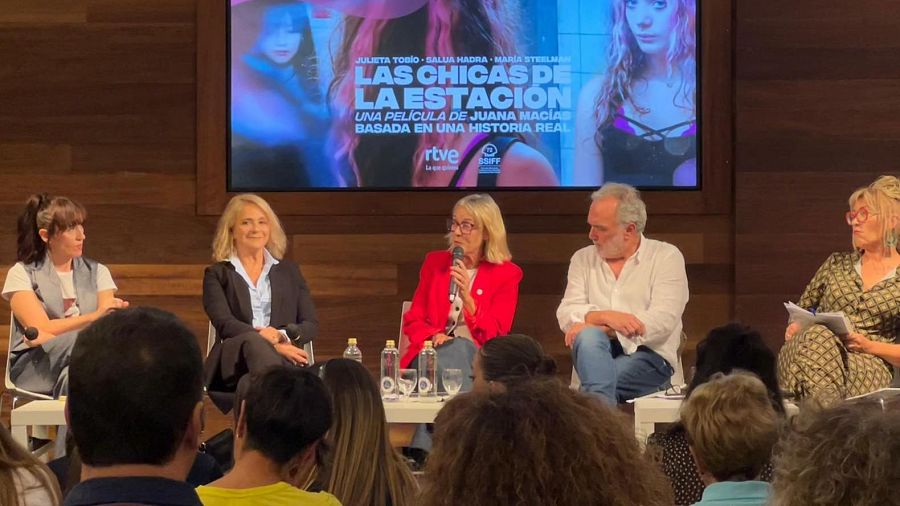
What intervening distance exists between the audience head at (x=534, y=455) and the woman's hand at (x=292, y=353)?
371cm

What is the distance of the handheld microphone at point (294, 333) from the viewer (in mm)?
5238

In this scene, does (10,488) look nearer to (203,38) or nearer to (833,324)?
(833,324)

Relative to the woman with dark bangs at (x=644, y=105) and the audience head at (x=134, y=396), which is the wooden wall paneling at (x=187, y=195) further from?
the audience head at (x=134, y=396)

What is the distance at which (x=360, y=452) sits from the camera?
2758 mm

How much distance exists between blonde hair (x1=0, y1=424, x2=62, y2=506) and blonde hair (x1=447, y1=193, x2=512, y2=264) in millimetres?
3443

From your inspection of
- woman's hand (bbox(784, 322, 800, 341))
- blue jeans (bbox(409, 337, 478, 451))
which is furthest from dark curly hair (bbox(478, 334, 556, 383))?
woman's hand (bbox(784, 322, 800, 341))

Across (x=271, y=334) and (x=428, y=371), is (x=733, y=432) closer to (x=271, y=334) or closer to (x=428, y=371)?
A: (x=428, y=371)

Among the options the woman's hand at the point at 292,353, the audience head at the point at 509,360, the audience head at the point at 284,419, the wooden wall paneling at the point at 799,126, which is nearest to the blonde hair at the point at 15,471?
the audience head at the point at 284,419

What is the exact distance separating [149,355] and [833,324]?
12.7ft

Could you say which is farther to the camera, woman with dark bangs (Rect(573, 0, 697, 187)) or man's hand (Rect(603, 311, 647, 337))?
woman with dark bangs (Rect(573, 0, 697, 187))

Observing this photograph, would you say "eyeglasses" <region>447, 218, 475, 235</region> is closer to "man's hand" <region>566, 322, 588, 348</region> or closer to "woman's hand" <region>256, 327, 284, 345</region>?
"man's hand" <region>566, 322, 588, 348</region>

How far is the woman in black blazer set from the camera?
5191 mm

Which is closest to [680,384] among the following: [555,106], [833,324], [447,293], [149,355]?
[833,324]

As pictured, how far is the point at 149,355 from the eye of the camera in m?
1.37
